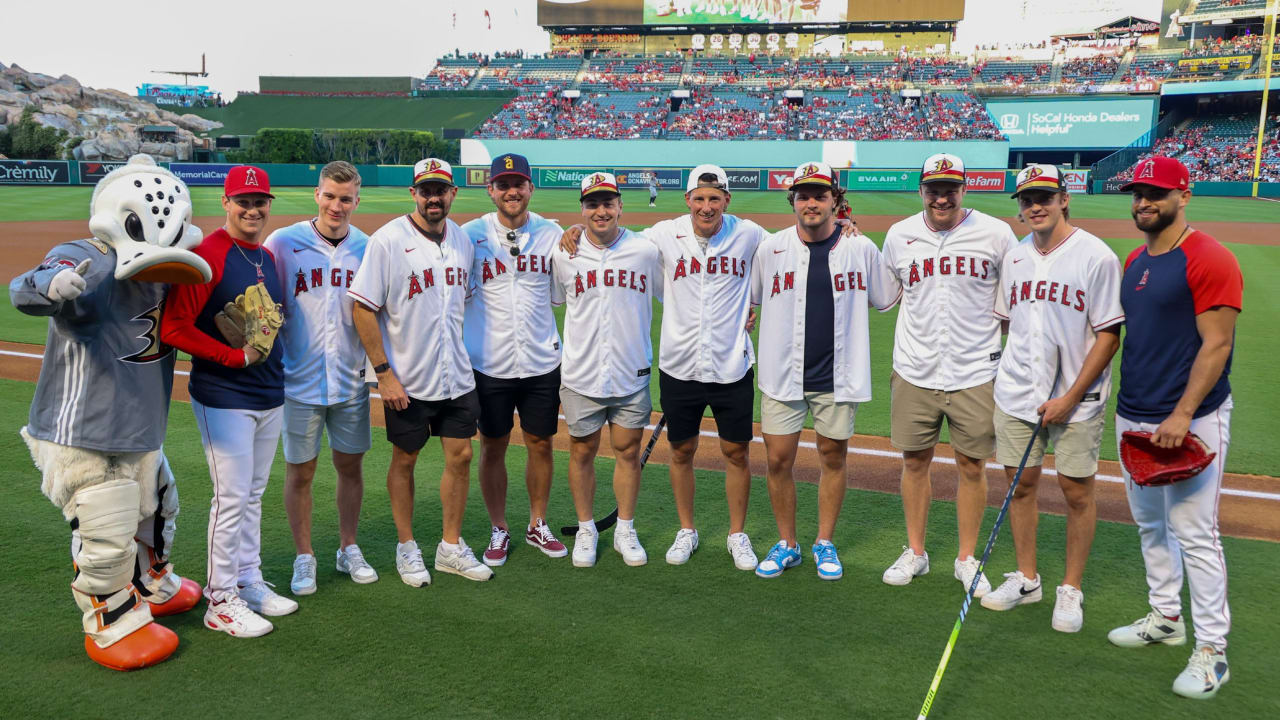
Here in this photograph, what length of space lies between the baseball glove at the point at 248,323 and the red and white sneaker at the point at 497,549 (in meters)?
1.81

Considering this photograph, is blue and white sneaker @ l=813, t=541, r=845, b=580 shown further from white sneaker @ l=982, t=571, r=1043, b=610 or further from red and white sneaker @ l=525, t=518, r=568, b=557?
red and white sneaker @ l=525, t=518, r=568, b=557

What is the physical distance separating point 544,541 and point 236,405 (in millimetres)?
2018

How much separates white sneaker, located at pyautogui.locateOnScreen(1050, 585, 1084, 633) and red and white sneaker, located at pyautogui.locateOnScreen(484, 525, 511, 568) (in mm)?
3069

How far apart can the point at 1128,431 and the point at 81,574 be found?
4923 millimetres

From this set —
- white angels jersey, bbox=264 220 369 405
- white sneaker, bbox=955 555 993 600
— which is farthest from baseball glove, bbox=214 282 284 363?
white sneaker, bbox=955 555 993 600

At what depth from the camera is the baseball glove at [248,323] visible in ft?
14.1

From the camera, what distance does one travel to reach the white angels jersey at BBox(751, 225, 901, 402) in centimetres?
521

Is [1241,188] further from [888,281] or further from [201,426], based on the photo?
[201,426]

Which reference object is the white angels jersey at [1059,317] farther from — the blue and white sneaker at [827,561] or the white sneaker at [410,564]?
the white sneaker at [410,564]

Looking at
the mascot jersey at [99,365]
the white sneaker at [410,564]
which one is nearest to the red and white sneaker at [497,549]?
the white sneaker at [410,564]

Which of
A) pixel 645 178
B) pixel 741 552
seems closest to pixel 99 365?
pixel 741 552

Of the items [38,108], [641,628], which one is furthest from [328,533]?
[38,108]

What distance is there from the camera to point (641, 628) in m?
4.50

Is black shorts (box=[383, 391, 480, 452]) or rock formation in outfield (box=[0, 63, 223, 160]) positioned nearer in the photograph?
black shorts (box=[383, 391, 480, 452])
